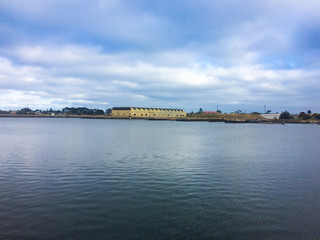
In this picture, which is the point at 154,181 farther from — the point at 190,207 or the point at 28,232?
the point at 28,232

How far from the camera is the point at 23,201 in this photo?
1436 centimetres

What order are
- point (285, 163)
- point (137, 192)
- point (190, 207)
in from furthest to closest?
point (285, 163), point (137, 192), point (190, 207)

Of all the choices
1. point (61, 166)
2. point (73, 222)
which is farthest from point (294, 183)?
point (61, 166)

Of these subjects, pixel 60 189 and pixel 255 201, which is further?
pixel 60 189

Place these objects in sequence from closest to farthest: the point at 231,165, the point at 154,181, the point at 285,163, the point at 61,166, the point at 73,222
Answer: the point at 73,222 → the point at 154,181 → the point at 61,166 → the point at 231,165 → the point at 285,163

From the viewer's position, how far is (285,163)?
1100 inches

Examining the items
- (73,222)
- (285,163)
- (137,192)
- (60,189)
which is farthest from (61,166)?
(285,163)

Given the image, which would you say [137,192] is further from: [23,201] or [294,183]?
[294,183]

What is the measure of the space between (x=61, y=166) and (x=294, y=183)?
2076 centimetres

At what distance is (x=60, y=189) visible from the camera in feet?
55.0

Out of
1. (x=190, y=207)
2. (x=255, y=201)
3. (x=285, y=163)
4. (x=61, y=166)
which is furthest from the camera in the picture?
(x=285, y=163)

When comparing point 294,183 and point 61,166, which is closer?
Result: point 294,183

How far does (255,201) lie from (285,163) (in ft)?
50.7

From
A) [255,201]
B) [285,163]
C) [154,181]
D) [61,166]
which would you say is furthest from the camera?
[285,163]
